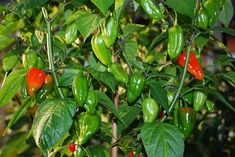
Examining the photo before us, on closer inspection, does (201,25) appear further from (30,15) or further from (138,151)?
(30,15)

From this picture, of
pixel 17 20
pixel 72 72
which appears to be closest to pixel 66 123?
pixel 72 72

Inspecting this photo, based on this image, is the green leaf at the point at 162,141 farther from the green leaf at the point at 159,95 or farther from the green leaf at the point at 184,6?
the green leaf at the point at 184,6

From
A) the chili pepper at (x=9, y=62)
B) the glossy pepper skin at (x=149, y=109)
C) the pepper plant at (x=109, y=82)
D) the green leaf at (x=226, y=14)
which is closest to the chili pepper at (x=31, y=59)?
the pepper plant at (x=109, y=82)

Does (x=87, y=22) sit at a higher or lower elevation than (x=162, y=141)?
higher

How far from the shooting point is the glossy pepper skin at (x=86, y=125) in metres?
0.91

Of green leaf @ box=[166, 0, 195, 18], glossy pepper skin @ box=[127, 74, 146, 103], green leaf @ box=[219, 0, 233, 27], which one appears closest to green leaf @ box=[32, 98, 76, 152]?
glossy pepper skin @ box=[127, 74, 146, 103]

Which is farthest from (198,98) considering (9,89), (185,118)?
(9,89)

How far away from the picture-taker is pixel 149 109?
0.94 m

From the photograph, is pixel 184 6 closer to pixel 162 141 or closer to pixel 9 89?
pixel 162 141

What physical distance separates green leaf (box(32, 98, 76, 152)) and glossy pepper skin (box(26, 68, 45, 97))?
5 cm

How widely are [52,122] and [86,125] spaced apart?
0.09 meters

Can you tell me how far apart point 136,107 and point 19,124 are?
0.99 m

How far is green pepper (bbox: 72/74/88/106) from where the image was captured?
883 millimetres

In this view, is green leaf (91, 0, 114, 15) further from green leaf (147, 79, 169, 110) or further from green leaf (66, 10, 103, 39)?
green leaf (147, 79, 169, 110)
